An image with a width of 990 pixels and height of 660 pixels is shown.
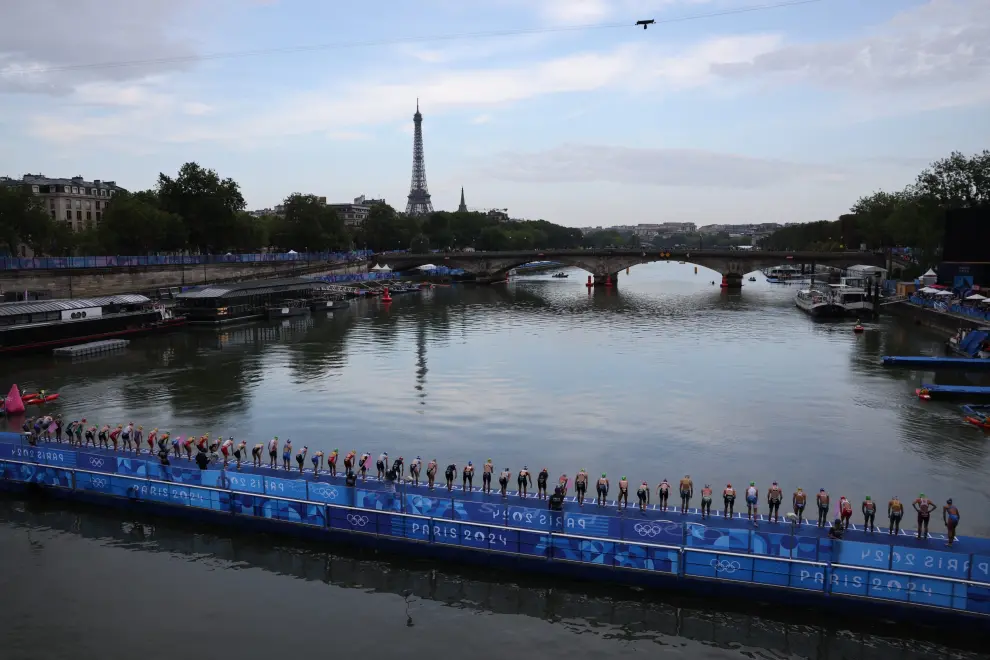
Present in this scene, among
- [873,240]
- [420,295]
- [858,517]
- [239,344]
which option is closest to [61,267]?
[239,344]

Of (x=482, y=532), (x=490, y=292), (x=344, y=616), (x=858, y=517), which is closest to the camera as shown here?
(x=344, y=616)

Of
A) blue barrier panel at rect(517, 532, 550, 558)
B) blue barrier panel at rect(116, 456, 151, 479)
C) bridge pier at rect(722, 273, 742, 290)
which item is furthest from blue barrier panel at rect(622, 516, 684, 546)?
bridge pier at rect(722, 273, 742, 290)

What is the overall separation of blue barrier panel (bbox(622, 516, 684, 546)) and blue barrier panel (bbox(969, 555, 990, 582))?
805cm

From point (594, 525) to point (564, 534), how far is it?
1.03 m

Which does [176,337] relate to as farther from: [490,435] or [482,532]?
[482,532]

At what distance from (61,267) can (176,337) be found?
21.1 m

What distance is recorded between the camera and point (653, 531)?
24000 mm

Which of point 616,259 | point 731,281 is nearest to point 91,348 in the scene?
point 616,259

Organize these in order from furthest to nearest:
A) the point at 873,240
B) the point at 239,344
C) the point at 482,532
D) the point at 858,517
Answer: the point at 873,240
the point at 239,344
the point at 858,517
the point at 482,532

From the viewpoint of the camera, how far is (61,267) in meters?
89.1

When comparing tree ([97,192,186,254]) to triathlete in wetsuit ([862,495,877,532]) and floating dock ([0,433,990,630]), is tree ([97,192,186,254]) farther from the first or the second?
triathlete in wetsuit ([862,495,877,532])

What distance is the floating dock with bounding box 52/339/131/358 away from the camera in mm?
66438

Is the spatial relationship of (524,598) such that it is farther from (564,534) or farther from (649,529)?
(649,529)

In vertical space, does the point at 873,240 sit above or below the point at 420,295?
above
